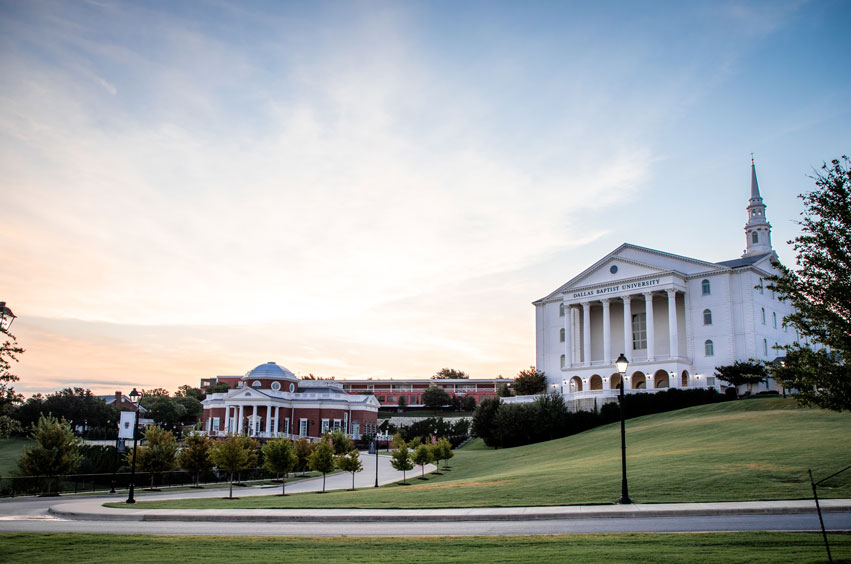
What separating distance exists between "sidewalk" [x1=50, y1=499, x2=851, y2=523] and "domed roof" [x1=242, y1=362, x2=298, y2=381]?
6151 centimetres

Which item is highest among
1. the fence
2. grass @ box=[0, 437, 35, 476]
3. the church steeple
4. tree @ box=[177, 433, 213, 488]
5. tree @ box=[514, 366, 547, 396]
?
the church steeple

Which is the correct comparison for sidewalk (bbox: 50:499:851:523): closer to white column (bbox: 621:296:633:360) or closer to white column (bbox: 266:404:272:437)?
white column (bbox: 266:404:272:437)

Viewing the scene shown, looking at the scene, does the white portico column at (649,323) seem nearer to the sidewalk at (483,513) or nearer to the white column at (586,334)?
the white column at (586,334)

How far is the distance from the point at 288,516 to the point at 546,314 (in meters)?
71.0

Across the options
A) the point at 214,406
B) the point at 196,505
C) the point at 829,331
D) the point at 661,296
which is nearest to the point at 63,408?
the point at 214,406

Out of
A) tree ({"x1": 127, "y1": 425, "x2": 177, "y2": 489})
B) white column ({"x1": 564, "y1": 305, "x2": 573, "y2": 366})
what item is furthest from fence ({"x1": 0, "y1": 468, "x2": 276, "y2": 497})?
white column ({"x1": 564, "y1": 305, "x2": 573, "y2": 366})

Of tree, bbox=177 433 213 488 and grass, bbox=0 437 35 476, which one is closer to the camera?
tree, bbox=177 433 213 488

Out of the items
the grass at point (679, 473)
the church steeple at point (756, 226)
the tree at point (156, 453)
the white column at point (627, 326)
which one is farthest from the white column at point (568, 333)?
the tree at point (156, 453)

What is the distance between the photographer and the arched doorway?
263 ft

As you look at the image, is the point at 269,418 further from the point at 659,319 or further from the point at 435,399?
the point at 435,399

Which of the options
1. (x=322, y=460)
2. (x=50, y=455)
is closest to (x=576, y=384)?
(x=322, y=460)

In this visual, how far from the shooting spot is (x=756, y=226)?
8319 cm

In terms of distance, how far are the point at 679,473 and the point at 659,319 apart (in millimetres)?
57406

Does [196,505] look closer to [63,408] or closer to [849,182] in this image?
[849,182]
